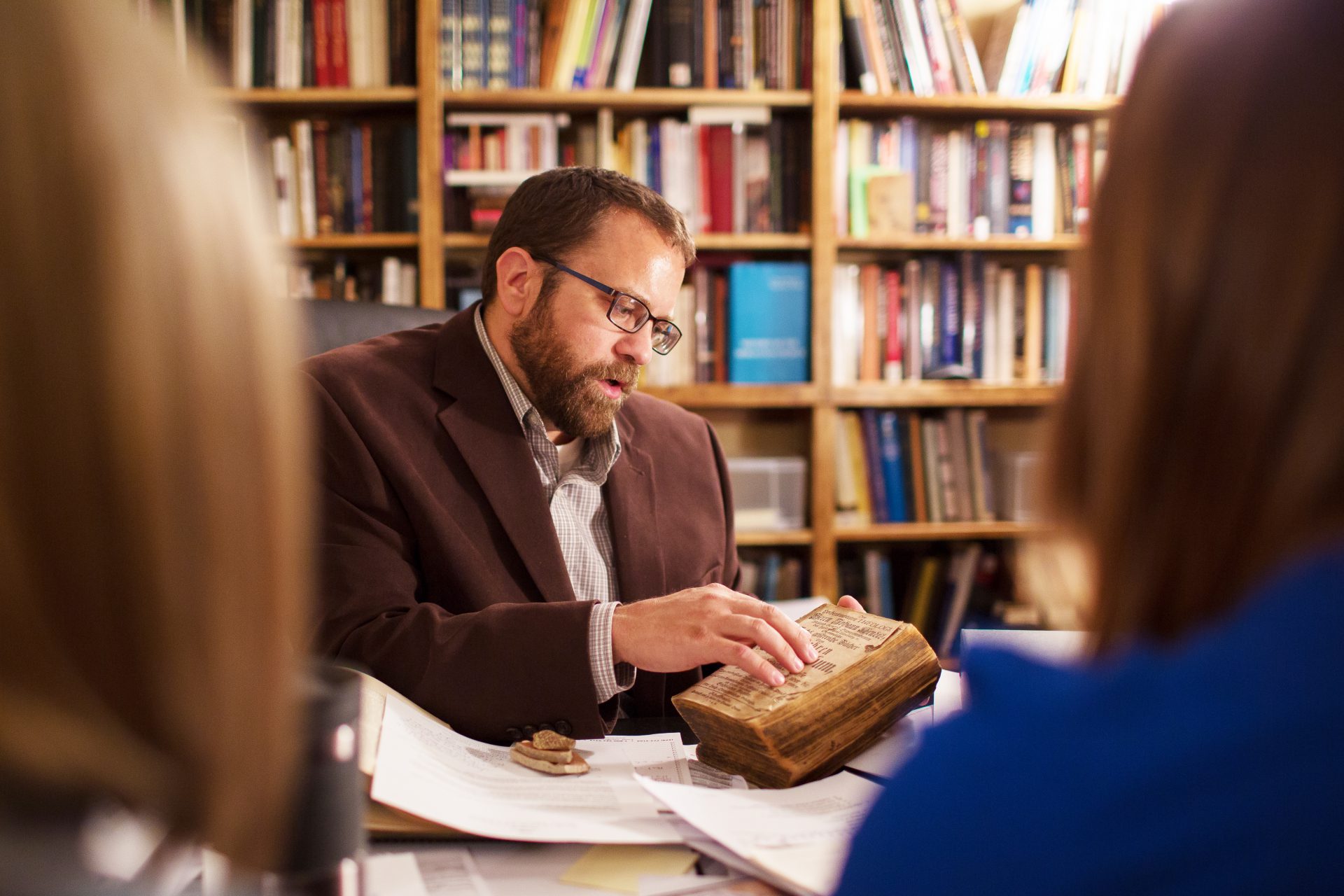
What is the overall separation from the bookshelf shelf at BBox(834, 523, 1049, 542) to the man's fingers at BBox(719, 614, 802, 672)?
171 centimetres

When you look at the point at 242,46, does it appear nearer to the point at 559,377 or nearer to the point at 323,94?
the point at 323,94

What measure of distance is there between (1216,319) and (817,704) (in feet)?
1.72

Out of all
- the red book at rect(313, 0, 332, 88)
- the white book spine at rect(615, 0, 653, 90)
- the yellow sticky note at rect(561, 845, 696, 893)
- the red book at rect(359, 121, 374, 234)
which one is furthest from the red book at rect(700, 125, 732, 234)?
the yellow sticky note at rect(561, 845, 696, 893)

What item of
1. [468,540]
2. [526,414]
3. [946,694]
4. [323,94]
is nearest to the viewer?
[946,694]

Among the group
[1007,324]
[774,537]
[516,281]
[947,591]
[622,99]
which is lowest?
[947,591]

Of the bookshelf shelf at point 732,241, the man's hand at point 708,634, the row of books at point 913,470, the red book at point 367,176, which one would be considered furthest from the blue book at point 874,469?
the man's hand at point 708,634

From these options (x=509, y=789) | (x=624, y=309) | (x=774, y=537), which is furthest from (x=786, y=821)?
(x=774, y=537)

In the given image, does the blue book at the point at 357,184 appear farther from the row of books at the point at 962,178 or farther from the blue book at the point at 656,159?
the row of books at the point at 962,178

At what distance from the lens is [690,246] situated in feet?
5.28

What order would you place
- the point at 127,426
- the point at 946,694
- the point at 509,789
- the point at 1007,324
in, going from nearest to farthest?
the point at 127,426 < the point at 509,789 < the point at 946,694 < the point at 1007,324

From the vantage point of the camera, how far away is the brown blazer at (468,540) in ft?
3.28

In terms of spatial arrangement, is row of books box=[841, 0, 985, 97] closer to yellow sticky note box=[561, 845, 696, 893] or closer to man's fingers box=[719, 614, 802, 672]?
man's fingers box=[719, 614, 802, 672]

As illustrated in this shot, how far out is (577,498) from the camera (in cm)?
150

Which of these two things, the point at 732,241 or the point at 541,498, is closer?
the point at 541,498
